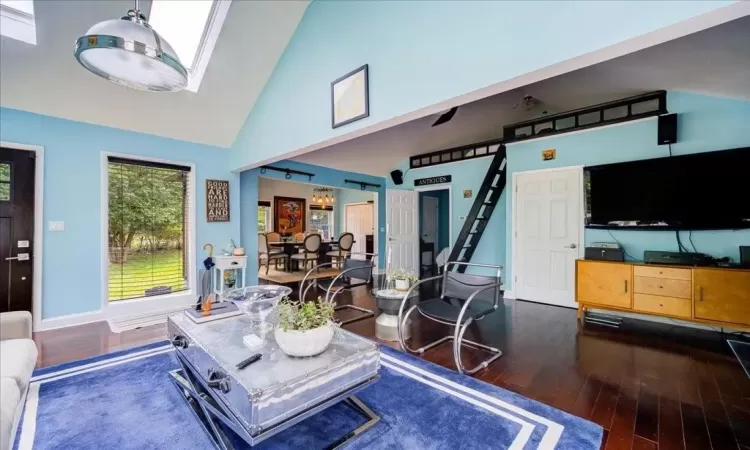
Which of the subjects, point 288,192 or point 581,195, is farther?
point 288,192

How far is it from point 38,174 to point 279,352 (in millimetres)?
3830

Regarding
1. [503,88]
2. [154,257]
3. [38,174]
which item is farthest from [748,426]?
[38,174]

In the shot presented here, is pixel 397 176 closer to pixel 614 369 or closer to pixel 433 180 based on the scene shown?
pixel 433 180

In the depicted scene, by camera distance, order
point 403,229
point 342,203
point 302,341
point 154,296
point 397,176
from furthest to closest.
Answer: point 342,203 < point 397,176 < point 403,229 < point 154,296 < point 302,341

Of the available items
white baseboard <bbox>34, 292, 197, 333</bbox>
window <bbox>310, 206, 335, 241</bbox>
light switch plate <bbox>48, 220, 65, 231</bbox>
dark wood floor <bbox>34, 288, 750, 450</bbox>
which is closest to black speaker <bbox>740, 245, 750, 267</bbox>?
dark wood floor <bbox>34, 288, 750, 450</bbox>

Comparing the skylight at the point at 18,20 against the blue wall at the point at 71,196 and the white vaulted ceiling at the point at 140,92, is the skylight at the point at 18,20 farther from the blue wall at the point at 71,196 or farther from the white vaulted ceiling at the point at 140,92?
the blue wall at the point at 71,196

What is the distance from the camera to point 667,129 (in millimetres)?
3539

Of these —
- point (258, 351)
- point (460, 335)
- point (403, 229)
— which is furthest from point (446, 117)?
point (258, 351)

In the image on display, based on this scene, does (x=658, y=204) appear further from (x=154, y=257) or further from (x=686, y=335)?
(x=154, y=257)

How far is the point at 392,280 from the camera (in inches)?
133

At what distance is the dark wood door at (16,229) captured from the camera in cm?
324

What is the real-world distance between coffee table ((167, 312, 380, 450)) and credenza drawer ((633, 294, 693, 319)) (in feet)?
11.0

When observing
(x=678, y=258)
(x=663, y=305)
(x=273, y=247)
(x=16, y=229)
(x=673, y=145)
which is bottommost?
(x=663, y=305)

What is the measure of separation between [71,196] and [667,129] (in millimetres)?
6992
